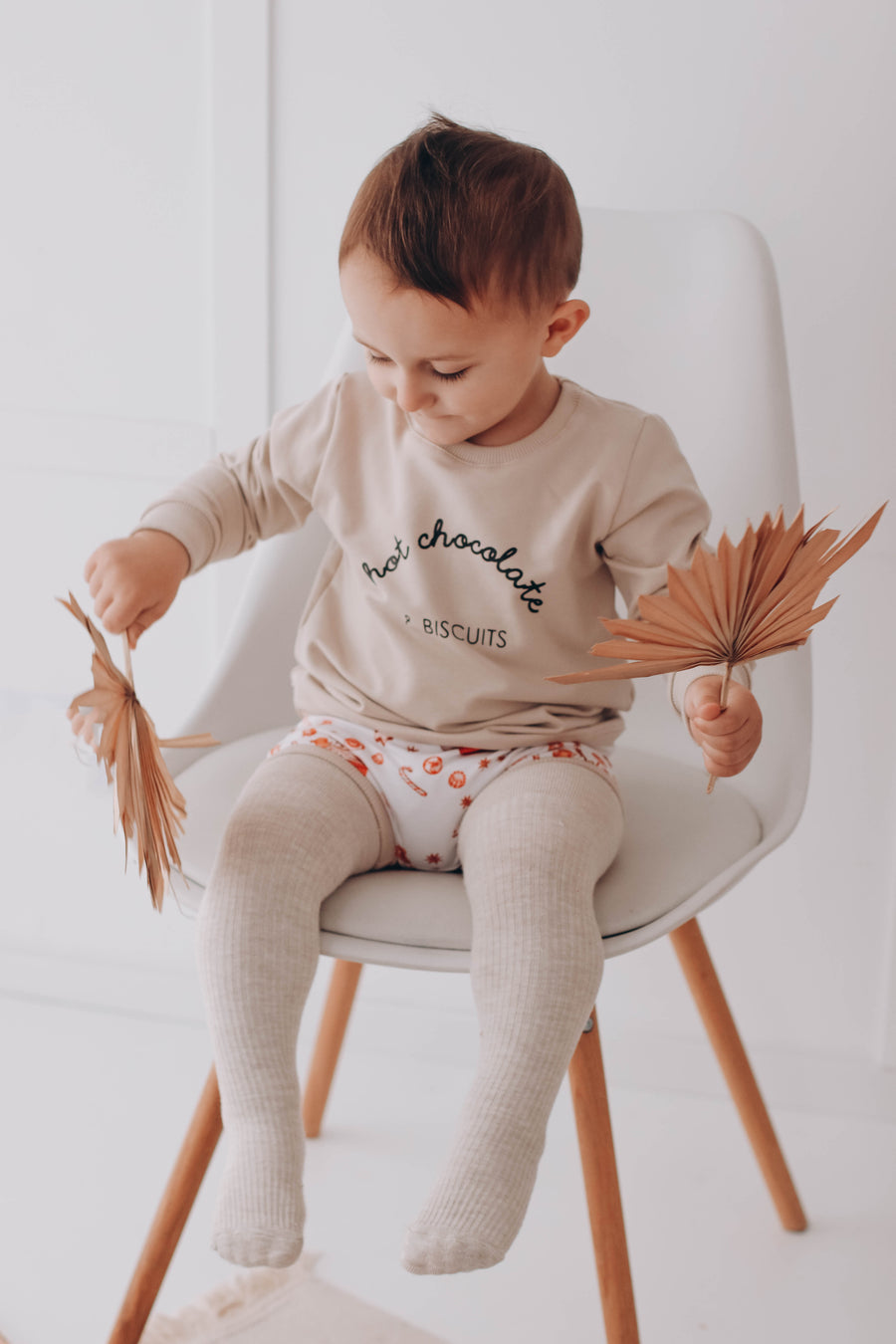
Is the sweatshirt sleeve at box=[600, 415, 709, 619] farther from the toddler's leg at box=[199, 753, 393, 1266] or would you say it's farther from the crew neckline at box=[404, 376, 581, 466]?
the toddler's leg at box=[199, 753, 393, 1266]

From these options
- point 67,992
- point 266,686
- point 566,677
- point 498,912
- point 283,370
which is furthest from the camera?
point 67,992

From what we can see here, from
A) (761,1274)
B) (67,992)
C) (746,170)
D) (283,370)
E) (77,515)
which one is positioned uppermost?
(746,170)

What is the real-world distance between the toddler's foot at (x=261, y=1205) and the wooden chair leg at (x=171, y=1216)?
0.16 metres

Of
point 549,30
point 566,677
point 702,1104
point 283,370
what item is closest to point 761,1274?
point 702,1104

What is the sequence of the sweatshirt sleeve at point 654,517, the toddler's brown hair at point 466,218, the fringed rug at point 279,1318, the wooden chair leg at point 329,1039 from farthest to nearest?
the wooden chair leg at point 329,1039
the fringed rug at point 279,1318
the sweatshirt sleeve at point 654,517
the toddler's brown hair at point 466,218

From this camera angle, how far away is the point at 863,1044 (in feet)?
4.32

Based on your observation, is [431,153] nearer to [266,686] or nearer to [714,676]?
[714,676]

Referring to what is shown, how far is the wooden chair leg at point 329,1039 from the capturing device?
117 centimetres

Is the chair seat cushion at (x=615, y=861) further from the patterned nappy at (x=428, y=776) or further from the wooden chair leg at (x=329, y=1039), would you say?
the wooden chair leg at (x=329, y=1039)

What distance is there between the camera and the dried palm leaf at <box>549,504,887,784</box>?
64 centimetres

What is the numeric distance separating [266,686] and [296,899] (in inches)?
13.3

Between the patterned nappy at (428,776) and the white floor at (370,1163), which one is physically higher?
the patterned nappy at (428,776)

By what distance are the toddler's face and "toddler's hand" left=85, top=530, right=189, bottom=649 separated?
0.63 ft

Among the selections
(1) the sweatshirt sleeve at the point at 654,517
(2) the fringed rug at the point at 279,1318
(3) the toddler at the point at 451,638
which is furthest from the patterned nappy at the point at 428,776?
(2) the fringed rug at the point at 279,1318
